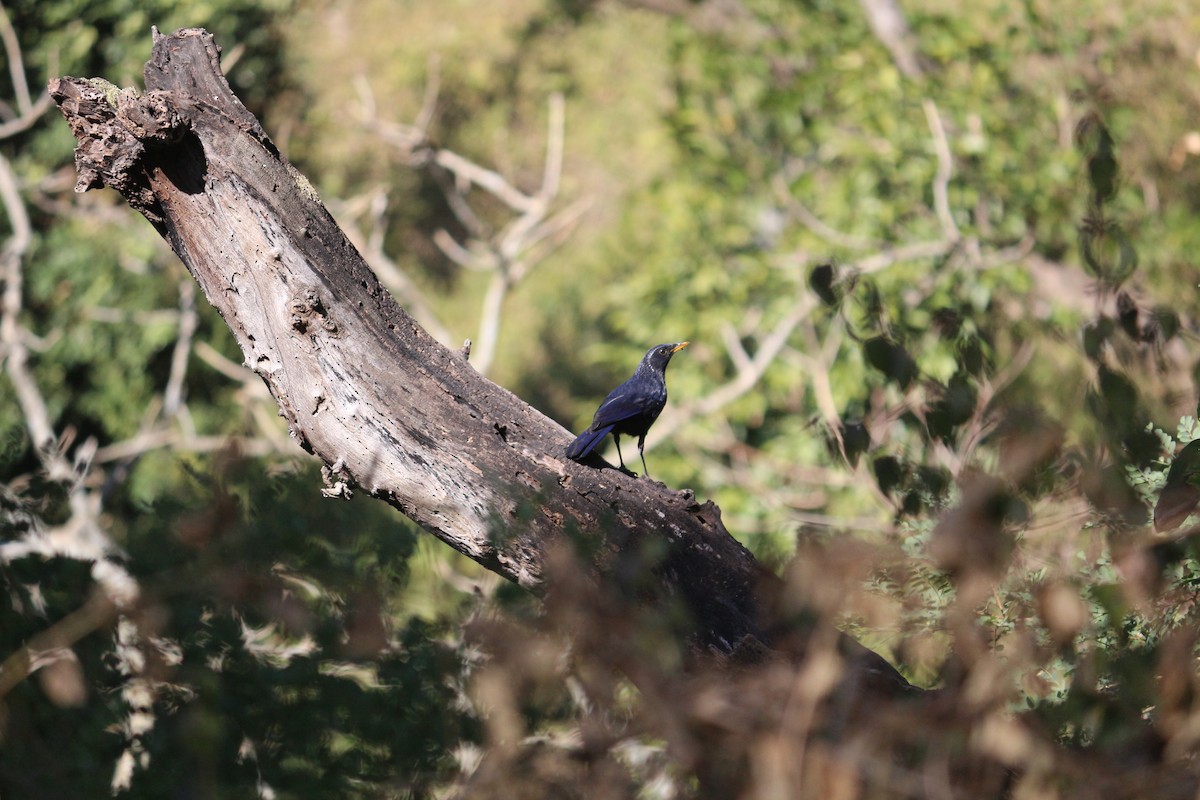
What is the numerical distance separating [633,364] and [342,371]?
4.81 metres

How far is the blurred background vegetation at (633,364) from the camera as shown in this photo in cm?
167

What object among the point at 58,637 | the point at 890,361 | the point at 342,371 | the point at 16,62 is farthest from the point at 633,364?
the point at 890,361

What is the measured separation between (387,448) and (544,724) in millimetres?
580

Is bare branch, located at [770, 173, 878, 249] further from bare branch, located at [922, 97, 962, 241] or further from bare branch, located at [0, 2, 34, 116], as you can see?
bare branch, located at [0, 2, 34, 116]

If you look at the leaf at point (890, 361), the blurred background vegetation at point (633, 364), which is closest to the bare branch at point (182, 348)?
the blurred background vegetation at point (633, 364)

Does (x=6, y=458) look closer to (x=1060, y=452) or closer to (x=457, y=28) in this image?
(x=1060, y=452)

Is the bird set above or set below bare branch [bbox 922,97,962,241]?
above

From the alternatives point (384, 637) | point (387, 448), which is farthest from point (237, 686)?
point (387, 448)

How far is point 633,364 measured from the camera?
701 centimetres

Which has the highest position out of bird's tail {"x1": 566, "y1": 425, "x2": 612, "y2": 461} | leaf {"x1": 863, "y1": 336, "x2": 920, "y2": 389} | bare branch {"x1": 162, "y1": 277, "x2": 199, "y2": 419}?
leaf {"x1": 863, "y1": 336, "x2": 920, "y2": 389}

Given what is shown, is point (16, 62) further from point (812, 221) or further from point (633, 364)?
point (812, 221)

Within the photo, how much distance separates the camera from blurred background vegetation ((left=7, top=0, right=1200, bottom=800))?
5.49ft

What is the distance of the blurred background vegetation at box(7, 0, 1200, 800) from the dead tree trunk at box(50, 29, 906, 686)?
175 mm

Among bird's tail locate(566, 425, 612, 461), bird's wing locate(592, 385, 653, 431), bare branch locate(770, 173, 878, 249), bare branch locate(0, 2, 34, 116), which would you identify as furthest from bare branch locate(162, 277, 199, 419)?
bird's tail locate(566, 425, 612, 461)
